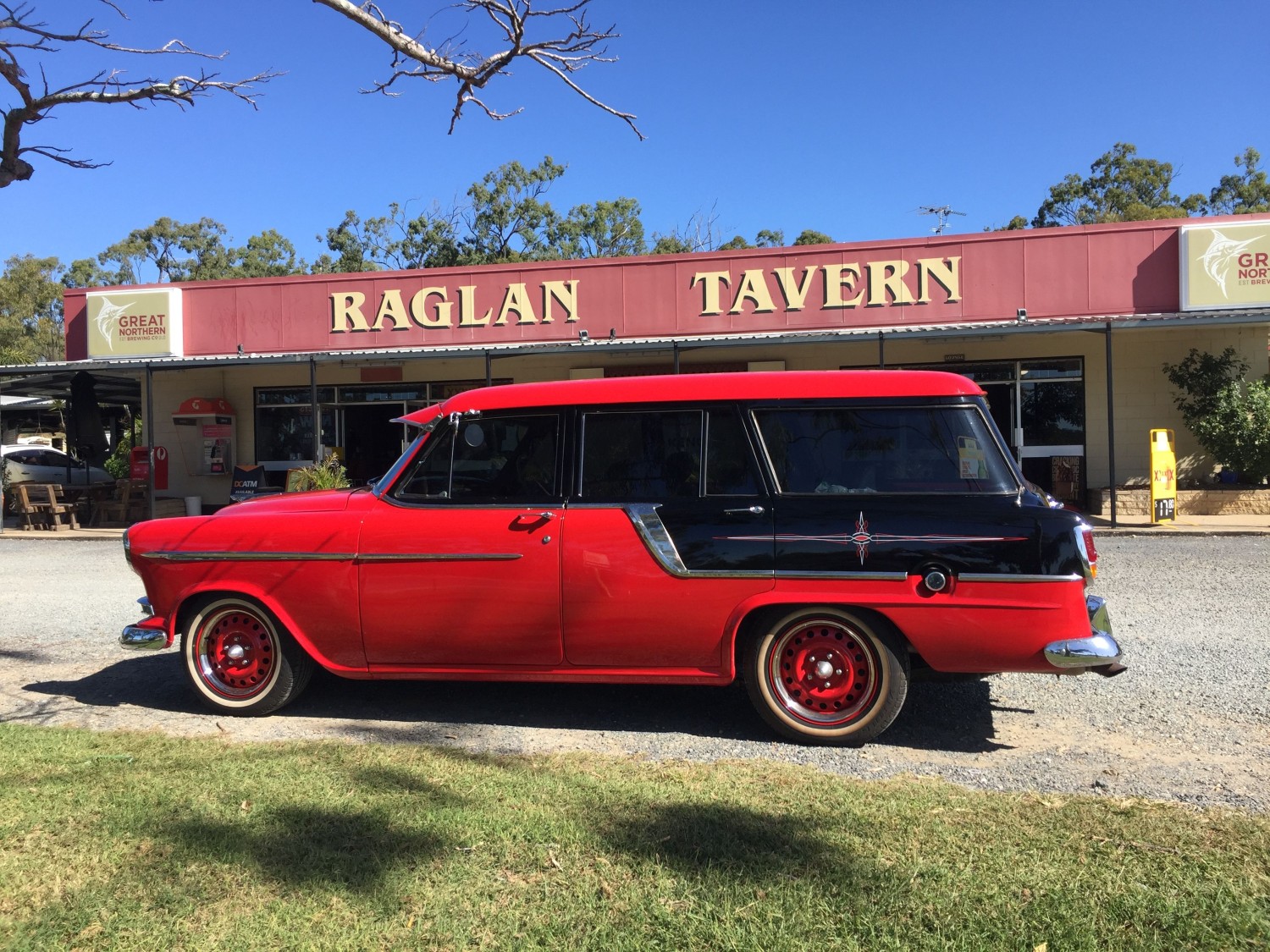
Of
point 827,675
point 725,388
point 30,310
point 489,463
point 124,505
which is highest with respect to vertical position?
point 30,310

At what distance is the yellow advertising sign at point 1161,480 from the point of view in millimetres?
13617

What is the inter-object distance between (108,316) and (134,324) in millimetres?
595

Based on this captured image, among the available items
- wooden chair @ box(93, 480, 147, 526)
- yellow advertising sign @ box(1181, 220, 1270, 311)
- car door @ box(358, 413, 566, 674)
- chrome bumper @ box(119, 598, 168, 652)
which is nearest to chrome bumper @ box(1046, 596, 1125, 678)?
car door @ box(358, 413, 566, 674)

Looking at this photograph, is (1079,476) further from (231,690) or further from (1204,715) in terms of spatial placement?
(231,690)

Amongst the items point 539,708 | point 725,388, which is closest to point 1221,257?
point 725,388

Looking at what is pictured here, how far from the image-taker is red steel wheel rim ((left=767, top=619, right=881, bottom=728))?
4.61 meters

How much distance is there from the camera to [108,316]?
61.0ft

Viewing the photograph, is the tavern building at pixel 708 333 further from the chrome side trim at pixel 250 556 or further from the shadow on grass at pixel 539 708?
the chrome side trim at pixel 250 556

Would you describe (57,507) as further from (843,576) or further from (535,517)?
(843,576)

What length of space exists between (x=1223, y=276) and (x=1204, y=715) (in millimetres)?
12516

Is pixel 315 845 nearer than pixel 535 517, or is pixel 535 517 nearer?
pixel 315 845

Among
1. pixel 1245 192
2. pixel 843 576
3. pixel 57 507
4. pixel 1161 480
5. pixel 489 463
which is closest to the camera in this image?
pixel 843 576

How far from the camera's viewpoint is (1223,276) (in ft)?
48.7

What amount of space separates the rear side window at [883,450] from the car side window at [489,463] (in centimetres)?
113
